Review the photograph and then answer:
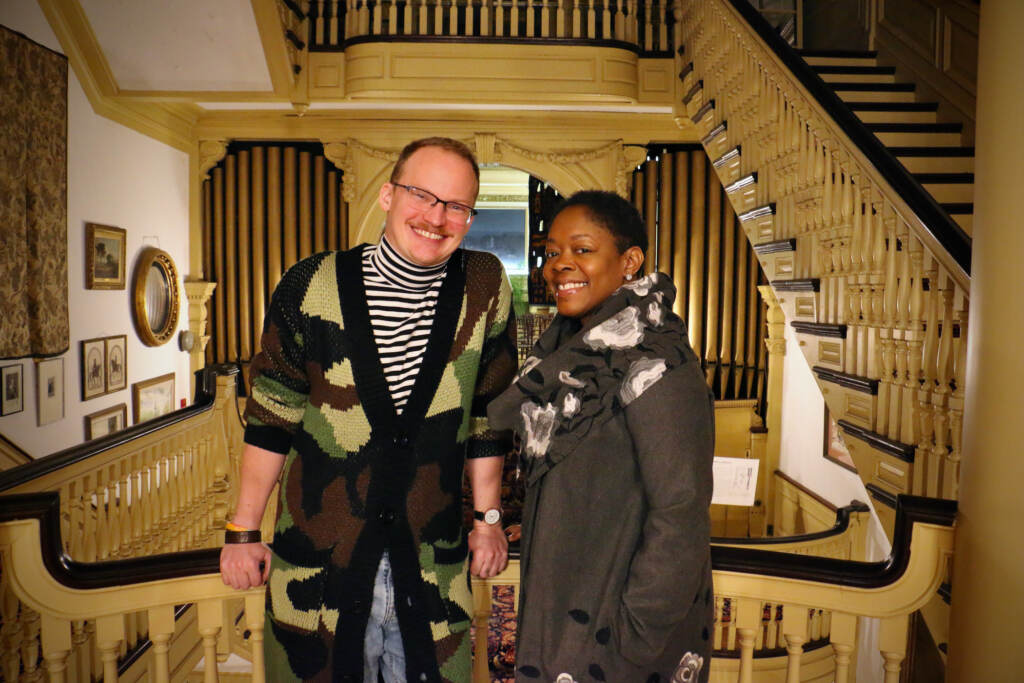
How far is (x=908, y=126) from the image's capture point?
197 inches

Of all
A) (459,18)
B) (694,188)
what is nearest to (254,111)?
(459,18)

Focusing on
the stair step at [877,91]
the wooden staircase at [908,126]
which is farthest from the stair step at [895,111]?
the stair step at [877,91]

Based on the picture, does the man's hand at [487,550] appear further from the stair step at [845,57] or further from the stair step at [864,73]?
the stair step at [845,57]

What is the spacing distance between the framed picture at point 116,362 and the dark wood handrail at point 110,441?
104 centimetres

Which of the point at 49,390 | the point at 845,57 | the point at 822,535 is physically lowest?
the point at 822,535

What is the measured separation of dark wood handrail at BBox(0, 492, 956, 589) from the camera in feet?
5.07

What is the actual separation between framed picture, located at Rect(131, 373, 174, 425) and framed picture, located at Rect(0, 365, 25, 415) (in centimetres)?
151

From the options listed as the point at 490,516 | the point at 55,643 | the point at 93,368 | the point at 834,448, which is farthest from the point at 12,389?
the point at 834,448

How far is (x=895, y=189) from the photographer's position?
108 inches

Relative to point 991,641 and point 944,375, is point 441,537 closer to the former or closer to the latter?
point 991,641

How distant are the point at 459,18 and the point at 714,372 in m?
4.61

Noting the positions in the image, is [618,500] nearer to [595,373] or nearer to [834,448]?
[595,373]

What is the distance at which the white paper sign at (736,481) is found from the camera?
15.6ft

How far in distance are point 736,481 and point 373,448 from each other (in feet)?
13.0
